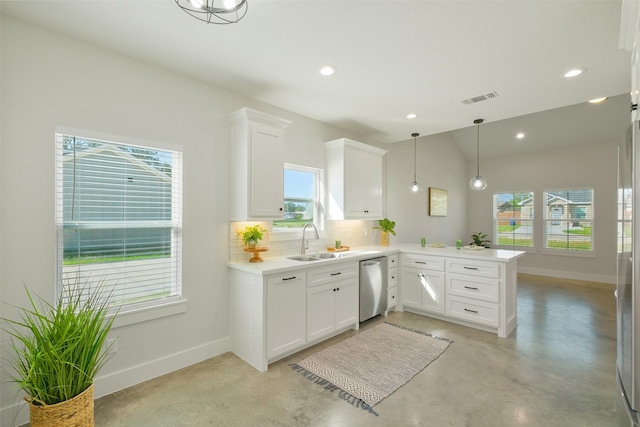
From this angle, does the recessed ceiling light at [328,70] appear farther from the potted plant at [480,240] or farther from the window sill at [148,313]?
the potted plant at [480,240]

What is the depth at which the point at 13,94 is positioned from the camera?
6.47ft

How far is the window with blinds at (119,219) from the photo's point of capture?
2197 mm

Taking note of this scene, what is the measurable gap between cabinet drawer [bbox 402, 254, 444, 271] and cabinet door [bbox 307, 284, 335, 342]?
1.51m

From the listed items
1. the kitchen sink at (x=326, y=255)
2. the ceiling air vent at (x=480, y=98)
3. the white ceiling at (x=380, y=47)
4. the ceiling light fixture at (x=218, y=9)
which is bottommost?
the kitchen sink at (x=326, y=255)

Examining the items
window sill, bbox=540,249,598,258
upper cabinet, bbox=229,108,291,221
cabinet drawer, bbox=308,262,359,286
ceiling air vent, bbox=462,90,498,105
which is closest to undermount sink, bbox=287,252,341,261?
cabinet drawer, bbox=308,262,359,286

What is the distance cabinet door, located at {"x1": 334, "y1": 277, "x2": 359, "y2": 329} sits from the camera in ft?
11.1

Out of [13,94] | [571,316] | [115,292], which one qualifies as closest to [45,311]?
[115,292]

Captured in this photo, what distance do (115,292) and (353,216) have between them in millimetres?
2852

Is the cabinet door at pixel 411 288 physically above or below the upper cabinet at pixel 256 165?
below

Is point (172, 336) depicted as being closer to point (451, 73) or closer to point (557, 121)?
point (451, 73)

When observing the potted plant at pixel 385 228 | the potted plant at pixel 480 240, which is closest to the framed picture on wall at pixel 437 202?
the potted plant at pixel 480 240

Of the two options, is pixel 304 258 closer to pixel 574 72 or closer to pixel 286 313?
pixel 286 313

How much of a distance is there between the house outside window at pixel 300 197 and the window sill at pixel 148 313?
1370mm

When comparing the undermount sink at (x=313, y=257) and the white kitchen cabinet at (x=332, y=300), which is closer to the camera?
the white kitchen cabinet at (x=332, y=300)
